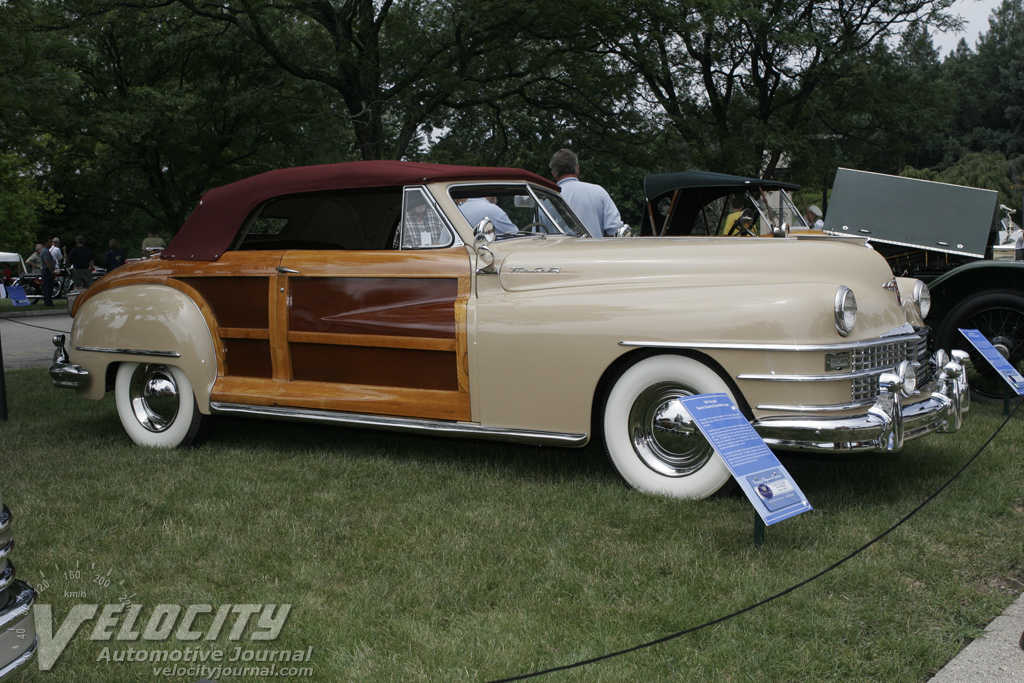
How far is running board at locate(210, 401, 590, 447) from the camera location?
14.5 ft

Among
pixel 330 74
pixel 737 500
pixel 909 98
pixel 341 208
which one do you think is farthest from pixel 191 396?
pixel 909 98

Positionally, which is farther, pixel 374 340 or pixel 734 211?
pixel 734 211

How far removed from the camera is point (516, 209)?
538cm

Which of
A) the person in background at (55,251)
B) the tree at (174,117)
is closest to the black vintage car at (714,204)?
the tree at (174,117)

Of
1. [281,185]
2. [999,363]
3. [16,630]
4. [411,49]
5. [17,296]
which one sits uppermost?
[411,49]

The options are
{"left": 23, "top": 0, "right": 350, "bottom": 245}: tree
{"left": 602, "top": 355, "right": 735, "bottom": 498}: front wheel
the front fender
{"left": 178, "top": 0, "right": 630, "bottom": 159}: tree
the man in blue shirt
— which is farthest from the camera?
{"left": 23, "top": 0, "right": 350, "bottom": 245}: tree

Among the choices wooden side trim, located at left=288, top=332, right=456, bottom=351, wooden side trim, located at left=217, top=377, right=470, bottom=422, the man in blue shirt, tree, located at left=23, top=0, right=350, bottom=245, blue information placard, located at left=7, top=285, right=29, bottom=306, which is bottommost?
blue information placard, located at left=7, top=285, right=29, bottom=306

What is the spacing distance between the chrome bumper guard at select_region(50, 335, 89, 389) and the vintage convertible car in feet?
0.06

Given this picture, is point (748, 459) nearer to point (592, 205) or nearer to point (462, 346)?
point (462, 346)

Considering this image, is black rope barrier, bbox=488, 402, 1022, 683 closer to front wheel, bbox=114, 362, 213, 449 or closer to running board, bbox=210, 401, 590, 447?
running board, bbox=210, 401, 590, 447

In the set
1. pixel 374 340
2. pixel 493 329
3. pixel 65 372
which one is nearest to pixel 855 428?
pixel 493 329

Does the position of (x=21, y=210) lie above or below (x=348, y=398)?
above

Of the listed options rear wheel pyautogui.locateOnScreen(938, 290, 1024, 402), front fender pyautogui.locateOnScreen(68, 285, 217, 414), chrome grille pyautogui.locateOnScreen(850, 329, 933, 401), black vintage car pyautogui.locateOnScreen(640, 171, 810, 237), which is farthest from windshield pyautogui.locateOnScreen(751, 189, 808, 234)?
front fender pyautogui.locateOnScreen(68, 285, 217, 414)

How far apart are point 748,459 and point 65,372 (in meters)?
4.55
